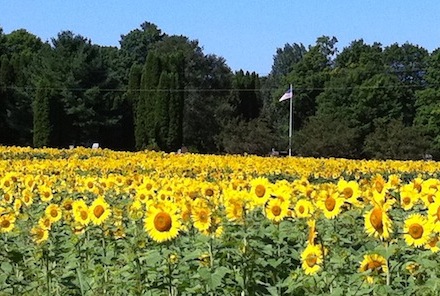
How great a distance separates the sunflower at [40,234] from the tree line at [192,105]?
1396 inches

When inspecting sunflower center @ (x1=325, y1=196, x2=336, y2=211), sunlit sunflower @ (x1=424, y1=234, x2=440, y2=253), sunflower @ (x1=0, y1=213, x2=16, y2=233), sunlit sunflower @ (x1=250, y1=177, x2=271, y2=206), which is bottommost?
sunflower @ (x1=0, y1=213, x2=16, y2=233)

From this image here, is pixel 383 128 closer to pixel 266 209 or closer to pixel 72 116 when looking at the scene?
pixel 72 116

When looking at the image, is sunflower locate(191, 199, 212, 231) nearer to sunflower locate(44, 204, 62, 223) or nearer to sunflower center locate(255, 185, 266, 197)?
sunflower center locate(255, 185, 266, 197)

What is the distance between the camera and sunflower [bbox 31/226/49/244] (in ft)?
14.9

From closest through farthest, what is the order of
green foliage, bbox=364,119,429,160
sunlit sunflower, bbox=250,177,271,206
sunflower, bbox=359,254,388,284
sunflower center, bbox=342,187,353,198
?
1. sunflower, bbox=359,254,388,284
2. sunlit sunflower, bbox=250,177,271,206
3. sunflower center, bbox=342,187,353,198
4. green foliage, bbox=364,119,429,160

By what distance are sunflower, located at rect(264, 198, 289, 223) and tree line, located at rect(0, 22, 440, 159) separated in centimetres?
3578

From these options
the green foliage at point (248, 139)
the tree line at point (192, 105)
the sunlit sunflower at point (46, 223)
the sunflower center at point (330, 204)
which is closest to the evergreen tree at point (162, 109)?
the tree line at point (192, 105)

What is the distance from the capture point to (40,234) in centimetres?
459

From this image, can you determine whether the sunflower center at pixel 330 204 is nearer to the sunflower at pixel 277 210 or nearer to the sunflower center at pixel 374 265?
the sunflower at pixel 277 210

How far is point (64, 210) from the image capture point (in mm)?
5055

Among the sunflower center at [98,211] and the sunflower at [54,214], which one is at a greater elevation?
the sunflower center at [98,211]

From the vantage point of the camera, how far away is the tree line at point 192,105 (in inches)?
1649

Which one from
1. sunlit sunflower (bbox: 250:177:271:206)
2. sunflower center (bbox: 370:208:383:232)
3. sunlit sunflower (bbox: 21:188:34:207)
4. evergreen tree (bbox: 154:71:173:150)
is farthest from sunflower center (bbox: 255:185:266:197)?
evergreen tree (bbox: 154:71:173:150)

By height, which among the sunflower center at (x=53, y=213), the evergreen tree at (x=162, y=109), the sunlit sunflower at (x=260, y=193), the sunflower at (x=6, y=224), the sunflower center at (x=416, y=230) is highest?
the evergreen tree at (x=162, y=109)
